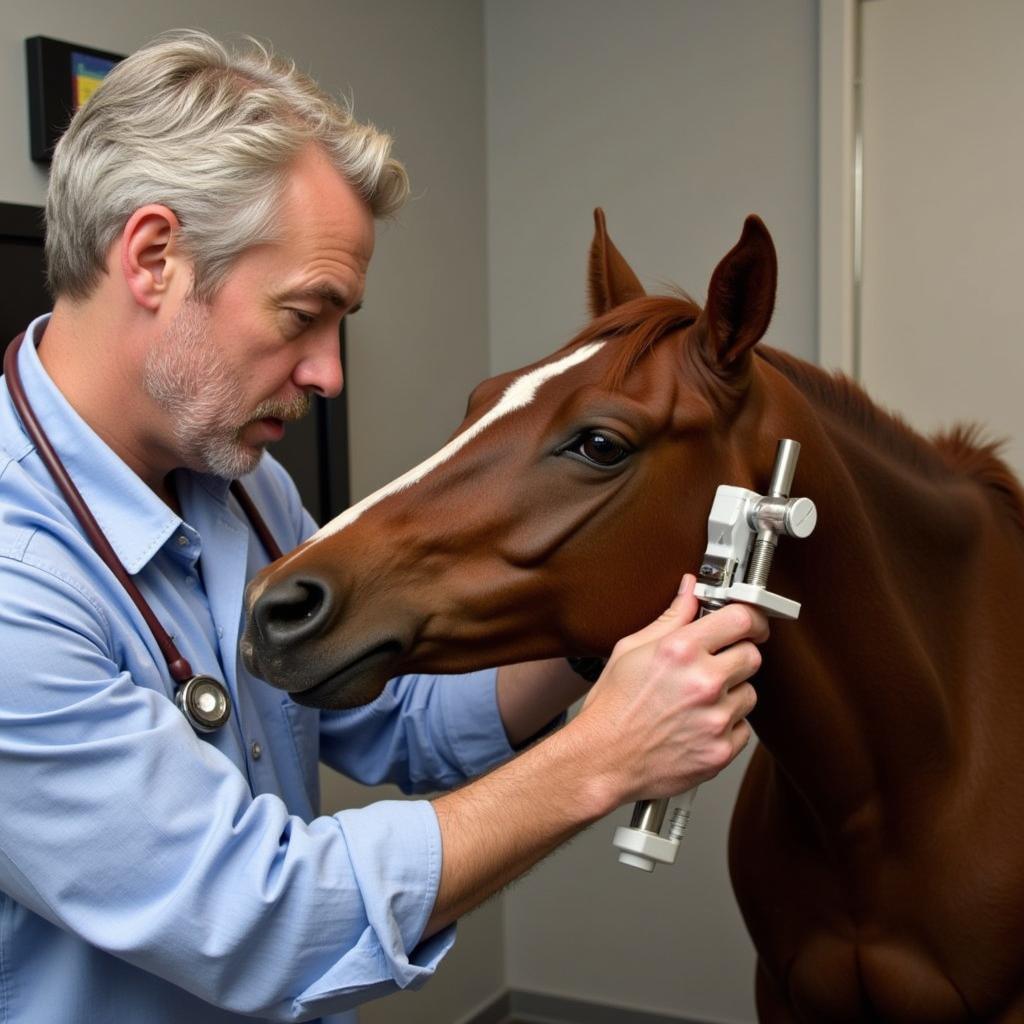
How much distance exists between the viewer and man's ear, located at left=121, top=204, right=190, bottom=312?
115 centimetres

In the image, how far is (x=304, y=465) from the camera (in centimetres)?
231

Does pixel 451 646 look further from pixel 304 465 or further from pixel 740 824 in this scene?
pixel 304 465

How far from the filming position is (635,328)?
110 centimetres

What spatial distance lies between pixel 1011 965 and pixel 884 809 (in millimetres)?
197

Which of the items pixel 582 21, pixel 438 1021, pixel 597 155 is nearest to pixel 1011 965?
pixel 438 1021

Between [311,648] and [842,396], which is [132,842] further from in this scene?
[842,396]

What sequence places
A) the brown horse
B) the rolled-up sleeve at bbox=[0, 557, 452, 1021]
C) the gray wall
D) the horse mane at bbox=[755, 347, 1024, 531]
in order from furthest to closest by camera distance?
the gray wall
the horse mane at bbox=[755, 347, 1024, 531]
the brown horse
the rolled-up sleeve at bbox=[0, 557, 452, 1021]

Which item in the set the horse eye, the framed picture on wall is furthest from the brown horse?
the framed picture on wall

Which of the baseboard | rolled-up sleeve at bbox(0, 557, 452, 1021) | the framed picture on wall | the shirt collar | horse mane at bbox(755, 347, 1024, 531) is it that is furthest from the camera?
the baseboard

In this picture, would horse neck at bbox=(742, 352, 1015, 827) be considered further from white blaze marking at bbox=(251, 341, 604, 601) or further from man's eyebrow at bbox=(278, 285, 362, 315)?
man's eyebrow at bbox=(278, 285, 362, 315)

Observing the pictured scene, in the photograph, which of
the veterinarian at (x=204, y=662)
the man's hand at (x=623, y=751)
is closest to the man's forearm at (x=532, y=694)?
the veterinarian at (x=204, y=662)

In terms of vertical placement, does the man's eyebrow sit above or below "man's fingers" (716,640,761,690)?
above

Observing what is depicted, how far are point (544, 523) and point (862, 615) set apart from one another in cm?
38

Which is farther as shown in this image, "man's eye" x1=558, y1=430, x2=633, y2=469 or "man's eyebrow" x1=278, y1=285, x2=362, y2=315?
"man's eyebrow" x1=278, y1=285, x2=362, y2=315
